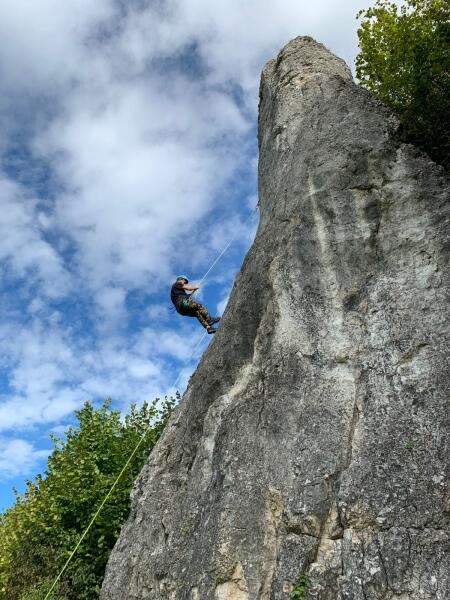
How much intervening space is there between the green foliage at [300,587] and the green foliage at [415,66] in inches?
353

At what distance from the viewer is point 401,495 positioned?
770 centimetres

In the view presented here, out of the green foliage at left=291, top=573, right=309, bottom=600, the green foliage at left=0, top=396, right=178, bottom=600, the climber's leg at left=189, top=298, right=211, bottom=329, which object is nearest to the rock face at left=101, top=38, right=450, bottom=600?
the green foliage at left=291, top=573, right=309, bottom=600

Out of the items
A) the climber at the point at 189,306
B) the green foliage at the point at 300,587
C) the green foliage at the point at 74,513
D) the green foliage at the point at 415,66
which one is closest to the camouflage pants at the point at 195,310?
the climber at the point at 189,306

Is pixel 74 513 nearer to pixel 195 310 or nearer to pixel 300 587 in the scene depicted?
pixel 195 310

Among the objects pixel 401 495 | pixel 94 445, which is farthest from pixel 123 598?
pixel 94 445

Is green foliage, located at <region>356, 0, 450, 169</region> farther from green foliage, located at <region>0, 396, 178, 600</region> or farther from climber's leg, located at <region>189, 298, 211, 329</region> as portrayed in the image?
green foliage, located at <region>0, 396, 178, 600</region>

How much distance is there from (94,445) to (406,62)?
18.3 m

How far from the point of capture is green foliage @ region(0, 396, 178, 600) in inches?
761

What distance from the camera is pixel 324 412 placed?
8.97 m

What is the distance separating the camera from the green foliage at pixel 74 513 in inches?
761

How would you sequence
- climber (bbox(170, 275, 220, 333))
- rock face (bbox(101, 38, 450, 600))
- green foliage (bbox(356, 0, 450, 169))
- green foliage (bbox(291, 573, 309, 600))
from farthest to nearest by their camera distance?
climber (bbox(170, 275, 220, 333)), green foliage (bbox(356, 0, 450, 169)), rock face (bbox(101, 38, 450, 600)), green foliage (bbox(291, 573, 309, 600))

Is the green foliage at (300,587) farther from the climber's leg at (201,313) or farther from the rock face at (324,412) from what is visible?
the climber's leg at (201,313)

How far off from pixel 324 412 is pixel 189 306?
1011 centimetres

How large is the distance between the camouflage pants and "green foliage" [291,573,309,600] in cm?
1139
